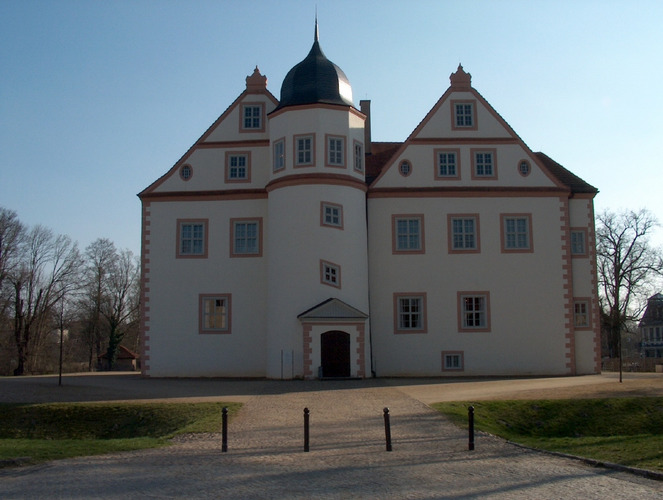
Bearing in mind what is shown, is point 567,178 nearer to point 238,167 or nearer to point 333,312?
point 333,312

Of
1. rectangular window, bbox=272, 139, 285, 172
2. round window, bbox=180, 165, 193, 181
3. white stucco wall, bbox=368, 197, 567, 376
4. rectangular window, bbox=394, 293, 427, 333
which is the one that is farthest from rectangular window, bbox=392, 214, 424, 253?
round window, bbox=180, 165, 193, 181

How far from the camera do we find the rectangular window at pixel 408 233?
31.0 meters

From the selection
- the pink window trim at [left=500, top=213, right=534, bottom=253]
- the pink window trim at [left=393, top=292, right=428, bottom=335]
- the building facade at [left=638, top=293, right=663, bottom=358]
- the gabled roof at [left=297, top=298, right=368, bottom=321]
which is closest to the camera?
the gabled roof at [left=297, top=298, right=368, bottom=321]

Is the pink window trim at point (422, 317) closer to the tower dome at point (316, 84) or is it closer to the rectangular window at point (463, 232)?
the rectangular window at point (463, 232)

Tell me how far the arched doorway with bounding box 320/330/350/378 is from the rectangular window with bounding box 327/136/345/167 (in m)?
7.07

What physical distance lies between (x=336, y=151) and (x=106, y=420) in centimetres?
1507

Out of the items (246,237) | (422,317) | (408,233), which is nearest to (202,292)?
(246,237)

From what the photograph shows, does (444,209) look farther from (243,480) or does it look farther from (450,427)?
(243,480)

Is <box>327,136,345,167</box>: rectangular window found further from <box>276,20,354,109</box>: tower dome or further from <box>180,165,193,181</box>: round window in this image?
<box>180,165,193,181</box>: round window

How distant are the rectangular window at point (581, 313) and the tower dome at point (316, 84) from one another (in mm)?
13445

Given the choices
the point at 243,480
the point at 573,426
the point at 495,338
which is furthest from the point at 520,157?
the point at 243,480

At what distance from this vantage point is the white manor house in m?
29.5

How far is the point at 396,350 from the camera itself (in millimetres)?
30266

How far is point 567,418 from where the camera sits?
18.4 metres
